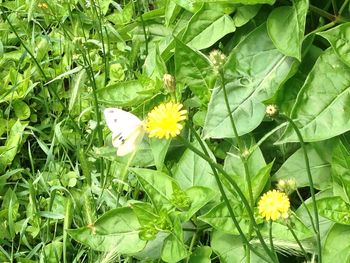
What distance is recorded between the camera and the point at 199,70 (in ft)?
5.49

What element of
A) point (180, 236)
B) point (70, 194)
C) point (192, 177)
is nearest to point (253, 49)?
point (192, 177)

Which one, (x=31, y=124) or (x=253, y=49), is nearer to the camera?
(x=253, y=49)

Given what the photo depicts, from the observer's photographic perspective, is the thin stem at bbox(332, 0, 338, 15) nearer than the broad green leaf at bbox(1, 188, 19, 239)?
Yes

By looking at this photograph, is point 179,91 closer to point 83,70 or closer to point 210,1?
point 210,1

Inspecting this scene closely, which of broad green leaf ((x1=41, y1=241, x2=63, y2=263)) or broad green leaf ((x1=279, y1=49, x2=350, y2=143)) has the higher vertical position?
broad green leaf ((x1=279, y1=49, x2=350, y2=143))

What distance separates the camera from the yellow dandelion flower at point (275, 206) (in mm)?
1183

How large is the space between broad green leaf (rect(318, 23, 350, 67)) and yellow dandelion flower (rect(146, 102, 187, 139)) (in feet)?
1.67

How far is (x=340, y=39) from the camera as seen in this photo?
153 cm

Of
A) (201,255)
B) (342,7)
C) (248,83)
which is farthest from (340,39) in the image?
(201,255)

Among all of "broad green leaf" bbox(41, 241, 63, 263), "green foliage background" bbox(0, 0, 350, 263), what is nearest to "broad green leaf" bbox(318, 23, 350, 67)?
"green foliage background" bbox(0, 0, 350, 263)

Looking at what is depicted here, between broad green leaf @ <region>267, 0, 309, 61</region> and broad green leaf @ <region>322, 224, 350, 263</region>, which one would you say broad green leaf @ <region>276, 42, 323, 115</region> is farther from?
broad green leaf @ <region>322, 224, 350, 263</region>

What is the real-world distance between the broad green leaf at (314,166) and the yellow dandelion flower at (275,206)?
40 centimetres

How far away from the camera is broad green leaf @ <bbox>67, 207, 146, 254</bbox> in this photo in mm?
1577

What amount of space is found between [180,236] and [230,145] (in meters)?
0.30
